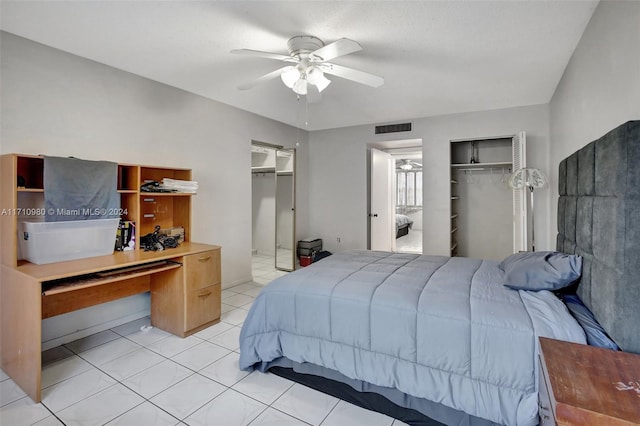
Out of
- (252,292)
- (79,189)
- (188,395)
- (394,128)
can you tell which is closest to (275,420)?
(188,395)

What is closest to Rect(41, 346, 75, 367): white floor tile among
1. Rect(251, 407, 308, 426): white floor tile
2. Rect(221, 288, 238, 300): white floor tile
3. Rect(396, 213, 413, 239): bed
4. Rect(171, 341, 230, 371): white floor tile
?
Rect(171, 341, 230, 371): white floor tile

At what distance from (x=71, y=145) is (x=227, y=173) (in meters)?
1.75

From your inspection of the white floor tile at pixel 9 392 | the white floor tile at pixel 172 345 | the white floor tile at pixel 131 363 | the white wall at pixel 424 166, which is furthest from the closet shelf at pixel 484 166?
the white floor tile at pixel 9 392

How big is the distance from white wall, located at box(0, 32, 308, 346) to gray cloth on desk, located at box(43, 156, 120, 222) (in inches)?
13.5

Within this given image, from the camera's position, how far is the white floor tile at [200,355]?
242 cm

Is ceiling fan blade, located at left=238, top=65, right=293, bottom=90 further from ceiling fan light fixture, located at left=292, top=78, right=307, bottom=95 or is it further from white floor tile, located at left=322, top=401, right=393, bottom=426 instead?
white floor tile, located at left=322, top=401, right=393, bottom=426

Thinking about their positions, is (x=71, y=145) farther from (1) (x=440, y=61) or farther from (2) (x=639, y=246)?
(2) (x=639, y=246)

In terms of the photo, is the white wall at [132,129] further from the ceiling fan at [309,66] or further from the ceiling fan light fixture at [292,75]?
the ceiling fan light fixture at [292,75]

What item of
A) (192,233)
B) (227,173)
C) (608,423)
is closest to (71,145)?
(192,233)

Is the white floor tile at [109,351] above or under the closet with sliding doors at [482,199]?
under

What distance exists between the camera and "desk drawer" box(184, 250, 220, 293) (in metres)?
2.84

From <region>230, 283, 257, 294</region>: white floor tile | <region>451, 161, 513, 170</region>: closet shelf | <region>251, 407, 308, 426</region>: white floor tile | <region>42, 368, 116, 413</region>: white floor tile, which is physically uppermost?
<region>451, 161, 513, 170</region>: closet shelf

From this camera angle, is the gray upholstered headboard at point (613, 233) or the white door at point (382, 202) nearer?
the gray upholstered headboard at point (613, 233)

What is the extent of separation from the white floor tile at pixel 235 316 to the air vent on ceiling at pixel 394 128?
11.2 ft
